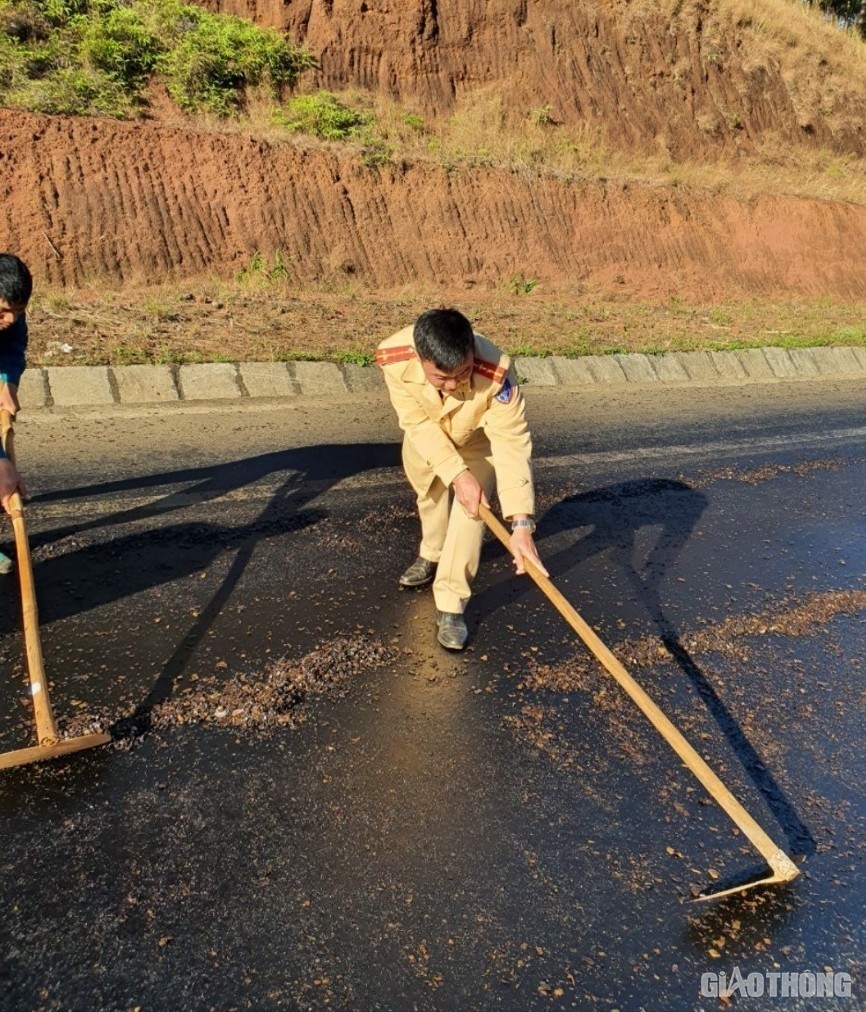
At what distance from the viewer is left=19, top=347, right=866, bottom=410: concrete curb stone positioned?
7.25m

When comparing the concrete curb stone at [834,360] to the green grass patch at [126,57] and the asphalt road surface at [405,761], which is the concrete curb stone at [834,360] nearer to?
the asphalt road surface at [405,761]

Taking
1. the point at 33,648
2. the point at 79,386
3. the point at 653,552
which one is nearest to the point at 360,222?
the point at 79,386

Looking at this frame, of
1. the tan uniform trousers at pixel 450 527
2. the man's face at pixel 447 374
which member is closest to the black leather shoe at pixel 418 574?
the tan uniform trousers at pixel 450 527

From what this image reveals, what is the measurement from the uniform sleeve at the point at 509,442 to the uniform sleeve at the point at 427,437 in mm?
175

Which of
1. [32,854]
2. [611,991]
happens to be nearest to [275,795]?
[32,854]

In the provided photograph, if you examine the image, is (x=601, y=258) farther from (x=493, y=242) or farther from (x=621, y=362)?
(x=621, y=362)

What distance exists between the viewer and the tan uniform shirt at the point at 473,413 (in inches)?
152

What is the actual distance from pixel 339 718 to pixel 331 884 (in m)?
0.83

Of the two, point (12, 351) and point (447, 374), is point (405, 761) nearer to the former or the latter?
point (447, 374)

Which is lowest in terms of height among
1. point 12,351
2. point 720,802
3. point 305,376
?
point 305,376

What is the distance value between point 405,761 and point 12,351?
2.97 metres

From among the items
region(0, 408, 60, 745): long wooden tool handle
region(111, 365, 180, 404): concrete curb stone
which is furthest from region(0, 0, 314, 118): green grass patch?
region(0, 408, 60, 745): long wooden tool handle

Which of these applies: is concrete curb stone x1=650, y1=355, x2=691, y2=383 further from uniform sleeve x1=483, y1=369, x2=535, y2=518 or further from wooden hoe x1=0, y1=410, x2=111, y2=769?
wooden hoe x1=0, y1=410, x2=111, y2=769

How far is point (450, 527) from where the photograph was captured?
4.06 m
